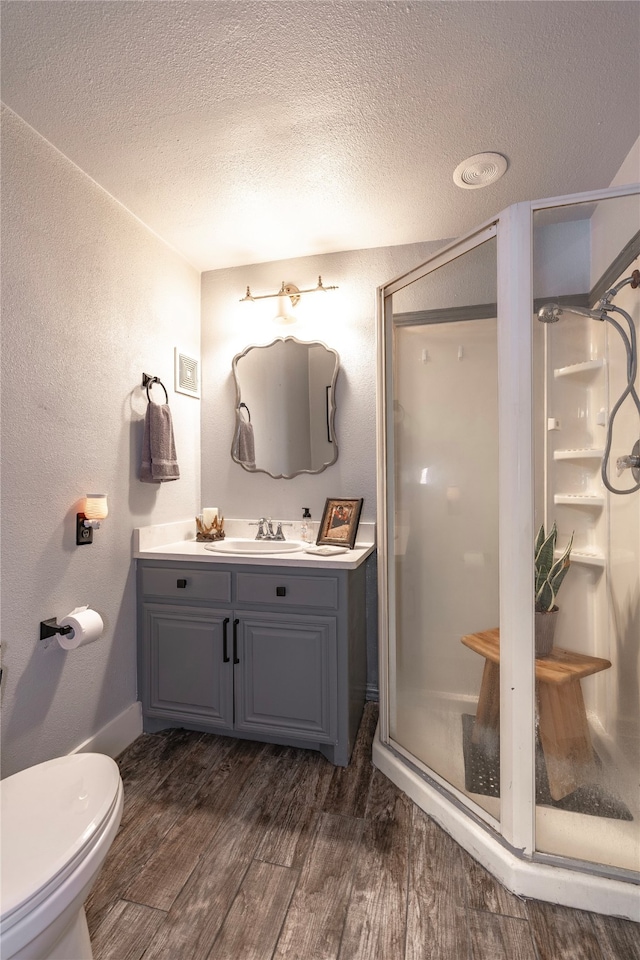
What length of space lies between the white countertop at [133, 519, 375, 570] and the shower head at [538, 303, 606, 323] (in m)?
1.12

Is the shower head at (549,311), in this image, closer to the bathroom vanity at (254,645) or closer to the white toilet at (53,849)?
the bathroom vanity at (254,645)

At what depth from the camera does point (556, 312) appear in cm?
137

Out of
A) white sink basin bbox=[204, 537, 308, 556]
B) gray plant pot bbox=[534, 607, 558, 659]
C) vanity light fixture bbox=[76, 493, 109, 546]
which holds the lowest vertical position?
gray plant pot bbox=[534, 607, 558, 659]

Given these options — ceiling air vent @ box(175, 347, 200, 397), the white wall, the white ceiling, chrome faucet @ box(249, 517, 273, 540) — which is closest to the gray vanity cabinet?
the white wall

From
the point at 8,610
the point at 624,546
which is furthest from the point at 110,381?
the point at 624,546

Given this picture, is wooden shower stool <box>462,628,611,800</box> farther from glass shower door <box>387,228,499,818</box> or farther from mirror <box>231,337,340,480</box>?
mirror <box>231,337,340,480</box>

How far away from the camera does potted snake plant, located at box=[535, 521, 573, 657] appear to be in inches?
53.4

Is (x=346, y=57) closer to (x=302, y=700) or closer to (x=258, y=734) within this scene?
(x=302, y=700)

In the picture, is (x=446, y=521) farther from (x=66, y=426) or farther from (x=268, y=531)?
(x=66, y=426)

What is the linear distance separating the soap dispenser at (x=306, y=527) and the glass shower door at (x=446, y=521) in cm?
66

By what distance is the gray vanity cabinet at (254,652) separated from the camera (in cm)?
187

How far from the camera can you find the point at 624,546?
1.37m

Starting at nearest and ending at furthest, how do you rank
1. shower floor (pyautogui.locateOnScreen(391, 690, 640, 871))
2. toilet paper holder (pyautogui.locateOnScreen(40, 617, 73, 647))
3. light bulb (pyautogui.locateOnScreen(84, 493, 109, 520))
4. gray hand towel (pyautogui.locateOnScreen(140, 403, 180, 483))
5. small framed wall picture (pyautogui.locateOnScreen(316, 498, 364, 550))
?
shower floor (pyautogui.locateOnScreen(391, 690, 640, 871))
toilet paper holder (pyautogui.locateOnScreen(40, 617, 73, 647))
light bulb (pyautogui.locateOnScreen(84, 493, 109, 520))
gray hand towel (pyautogui.locateOnScreen(140, 403, 180, 483))
small framed wall picture (pyautogui.locateOnScreen(316, 498, 364, 550))

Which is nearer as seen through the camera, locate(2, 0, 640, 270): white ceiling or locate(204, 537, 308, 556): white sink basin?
locate(2, 0, 640, 270): white ceiling
